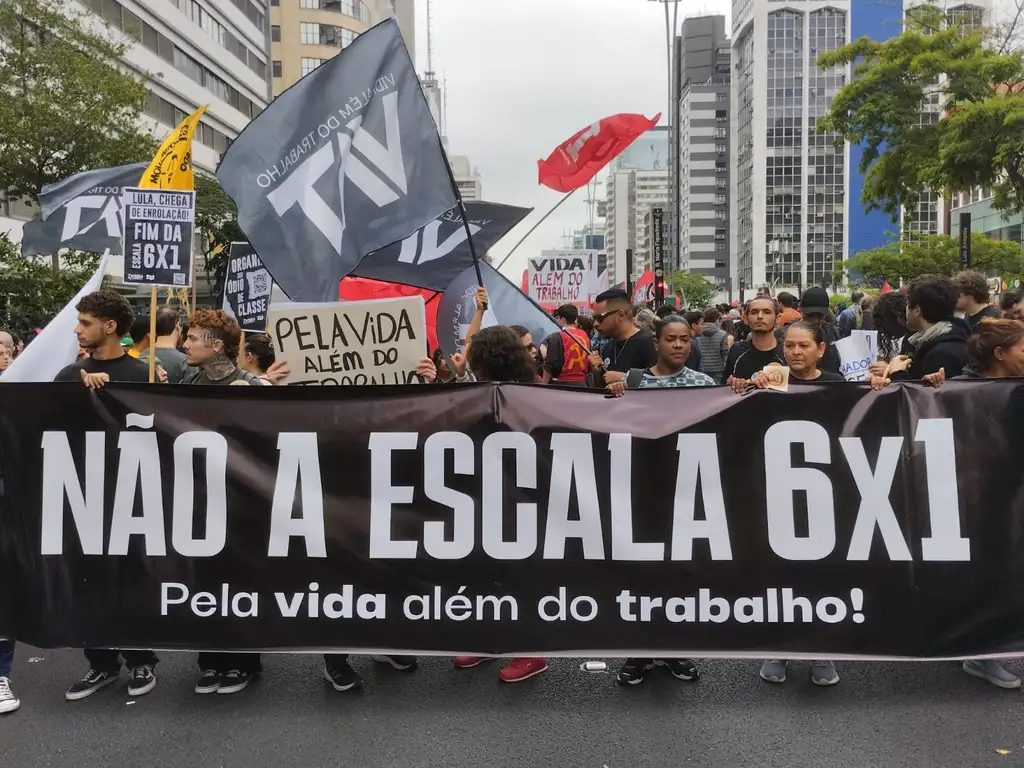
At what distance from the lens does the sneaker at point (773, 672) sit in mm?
4844

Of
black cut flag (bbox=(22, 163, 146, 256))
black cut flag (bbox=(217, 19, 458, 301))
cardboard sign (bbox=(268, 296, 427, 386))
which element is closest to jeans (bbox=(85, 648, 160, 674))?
cardboard sign (bbox=(268, 296, 427, 386))

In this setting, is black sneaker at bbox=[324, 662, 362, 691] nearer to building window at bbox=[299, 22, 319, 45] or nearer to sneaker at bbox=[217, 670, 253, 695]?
sneaker at bbox=[217, 670, 253, 695]

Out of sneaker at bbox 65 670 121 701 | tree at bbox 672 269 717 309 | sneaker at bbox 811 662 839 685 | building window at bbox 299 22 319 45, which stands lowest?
sneaker at bbox 65 670 121 701

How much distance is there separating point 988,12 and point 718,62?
5210 inches

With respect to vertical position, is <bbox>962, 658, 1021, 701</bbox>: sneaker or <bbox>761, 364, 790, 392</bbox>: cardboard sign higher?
<bbox>761, 364, 790, 392</bbox>: cardboard sign

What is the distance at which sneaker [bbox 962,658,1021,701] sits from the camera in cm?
A: 469

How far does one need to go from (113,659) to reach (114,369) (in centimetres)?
141

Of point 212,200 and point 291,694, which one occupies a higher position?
point 212,200

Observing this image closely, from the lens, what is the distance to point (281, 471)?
15.5 ft

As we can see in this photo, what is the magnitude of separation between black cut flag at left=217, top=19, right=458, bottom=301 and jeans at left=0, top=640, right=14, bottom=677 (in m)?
2.28

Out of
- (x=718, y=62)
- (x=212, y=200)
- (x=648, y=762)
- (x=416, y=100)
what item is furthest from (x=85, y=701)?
(x=718, y=62)

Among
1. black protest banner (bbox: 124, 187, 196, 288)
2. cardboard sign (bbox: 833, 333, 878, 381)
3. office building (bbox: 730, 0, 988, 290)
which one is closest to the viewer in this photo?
cardboard sign (bbox: 833, 333, 878, 381)

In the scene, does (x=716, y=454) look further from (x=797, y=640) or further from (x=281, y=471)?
(x=281, y=471)

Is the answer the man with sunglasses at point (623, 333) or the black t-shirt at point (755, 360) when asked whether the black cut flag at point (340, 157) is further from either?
the black t-shirt at point (755, 360)
